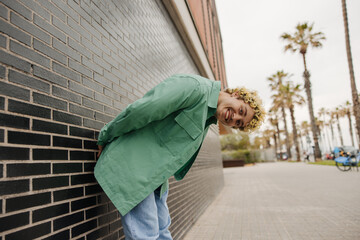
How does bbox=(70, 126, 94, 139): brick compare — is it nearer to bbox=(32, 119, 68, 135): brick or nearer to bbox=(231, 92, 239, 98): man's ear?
bbox=(32, 119, 68, 135): brick

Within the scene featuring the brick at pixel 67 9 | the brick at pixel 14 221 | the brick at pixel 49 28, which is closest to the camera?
the brick at pixel 14 221

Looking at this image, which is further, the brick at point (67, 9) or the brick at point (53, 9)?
the brick at point (67, 9)

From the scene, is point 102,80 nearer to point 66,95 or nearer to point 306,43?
point 66,95

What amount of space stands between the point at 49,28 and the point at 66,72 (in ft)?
0.91

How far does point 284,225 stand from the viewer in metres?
4.35

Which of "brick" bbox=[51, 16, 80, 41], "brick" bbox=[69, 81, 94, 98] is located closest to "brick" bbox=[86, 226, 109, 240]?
"brick" bbox=[69, 81, 94, 98]

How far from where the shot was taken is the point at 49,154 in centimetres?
148

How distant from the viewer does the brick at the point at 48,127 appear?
1.40 meters

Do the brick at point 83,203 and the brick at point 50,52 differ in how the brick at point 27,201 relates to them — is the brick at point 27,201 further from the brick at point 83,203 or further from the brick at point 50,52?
the brick at point 50,52

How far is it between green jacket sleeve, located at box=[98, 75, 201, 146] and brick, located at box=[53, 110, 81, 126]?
9.5 inches

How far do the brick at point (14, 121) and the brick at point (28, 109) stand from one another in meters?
0.04

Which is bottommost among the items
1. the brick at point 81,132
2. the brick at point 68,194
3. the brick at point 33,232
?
the brick at point 33,232

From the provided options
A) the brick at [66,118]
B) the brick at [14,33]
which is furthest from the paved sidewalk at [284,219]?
the brick at [14,33]

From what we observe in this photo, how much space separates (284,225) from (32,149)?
4219 millimetres
